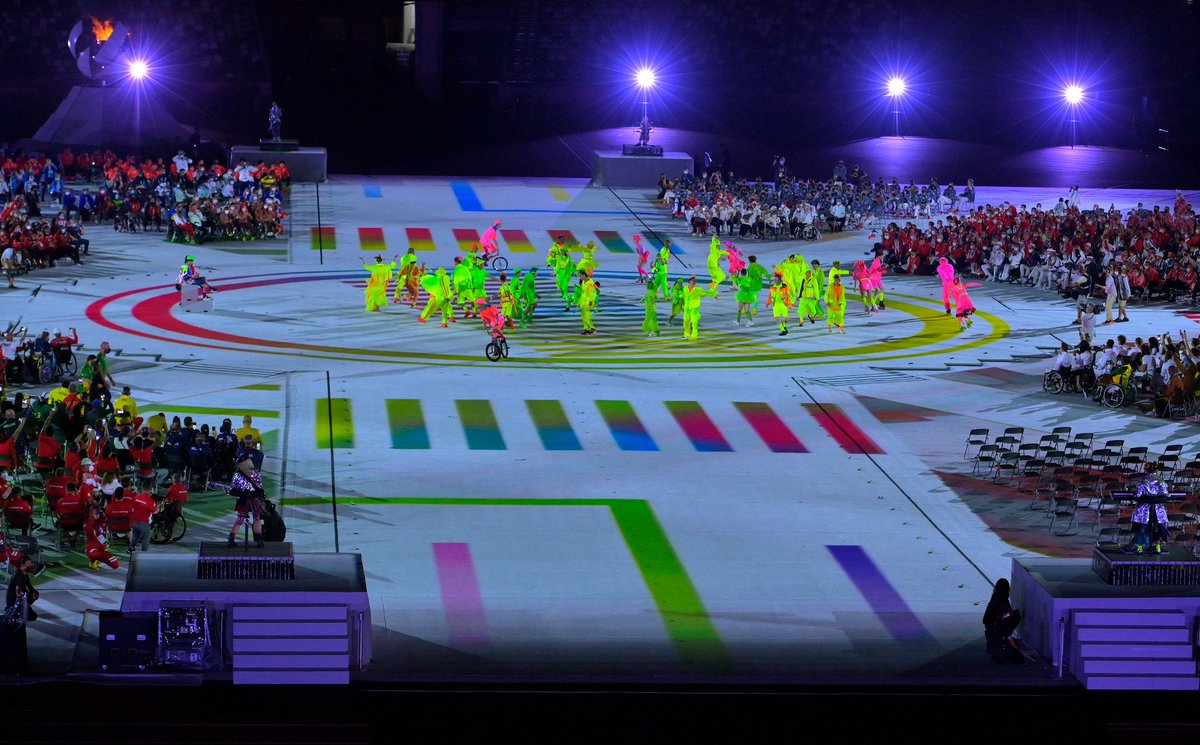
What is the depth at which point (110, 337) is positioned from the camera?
44531mm

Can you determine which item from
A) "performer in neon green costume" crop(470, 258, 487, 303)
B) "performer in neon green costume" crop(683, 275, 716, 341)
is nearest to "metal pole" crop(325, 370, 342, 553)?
"performer in neon green costume" crop(470, 258, 487, 303)

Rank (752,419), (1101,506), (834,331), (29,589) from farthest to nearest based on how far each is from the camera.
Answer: (834,331)
(752,419)
(1101,506)
(29,589)

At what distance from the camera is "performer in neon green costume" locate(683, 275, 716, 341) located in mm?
45438

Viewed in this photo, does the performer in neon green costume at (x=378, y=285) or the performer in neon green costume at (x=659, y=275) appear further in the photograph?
the performer in neon green costume at (x=378, y=285)

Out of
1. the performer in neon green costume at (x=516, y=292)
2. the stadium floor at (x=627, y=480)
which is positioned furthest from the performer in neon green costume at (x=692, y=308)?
the performer in neon green costume at (x=516, y=292)

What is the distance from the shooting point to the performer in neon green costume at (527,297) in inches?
1860

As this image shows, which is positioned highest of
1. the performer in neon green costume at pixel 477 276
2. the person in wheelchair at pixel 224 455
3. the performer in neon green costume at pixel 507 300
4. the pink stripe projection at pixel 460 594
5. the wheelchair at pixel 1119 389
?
the performer in neon green costume at pixel 477 276

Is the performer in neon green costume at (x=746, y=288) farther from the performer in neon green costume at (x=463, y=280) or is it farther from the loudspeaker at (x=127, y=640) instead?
the loudspeaker at (x=127, y=640)

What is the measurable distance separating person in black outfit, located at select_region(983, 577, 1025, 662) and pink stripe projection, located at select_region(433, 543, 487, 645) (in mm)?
6664

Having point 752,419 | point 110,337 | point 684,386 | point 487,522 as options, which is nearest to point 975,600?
point 487,522

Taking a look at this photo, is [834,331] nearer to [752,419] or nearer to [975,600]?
[752,419]

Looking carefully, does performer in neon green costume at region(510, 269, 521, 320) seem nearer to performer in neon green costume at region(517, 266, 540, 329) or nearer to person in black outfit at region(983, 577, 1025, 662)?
performer in neon green costume at region(517, 266, 540, 329)

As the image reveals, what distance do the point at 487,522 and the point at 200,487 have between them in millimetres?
4943

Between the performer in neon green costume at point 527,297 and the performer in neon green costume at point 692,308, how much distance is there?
12.9 ft
